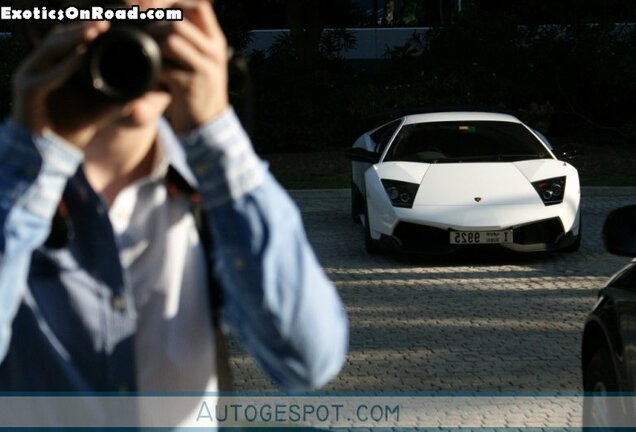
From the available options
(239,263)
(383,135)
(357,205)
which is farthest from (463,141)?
(239,263)

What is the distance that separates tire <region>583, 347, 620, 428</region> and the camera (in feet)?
10.5

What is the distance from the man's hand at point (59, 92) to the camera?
1582 mm

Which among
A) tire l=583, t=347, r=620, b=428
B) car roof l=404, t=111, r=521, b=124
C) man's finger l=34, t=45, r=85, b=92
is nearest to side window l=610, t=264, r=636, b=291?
tire l=583, t=347, r=620, b=428

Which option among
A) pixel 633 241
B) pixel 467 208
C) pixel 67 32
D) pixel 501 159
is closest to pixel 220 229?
pixel 67 32

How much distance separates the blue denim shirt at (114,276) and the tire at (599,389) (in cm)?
293

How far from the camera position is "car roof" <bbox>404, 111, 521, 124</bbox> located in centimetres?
1263

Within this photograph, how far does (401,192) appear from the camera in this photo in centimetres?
1161

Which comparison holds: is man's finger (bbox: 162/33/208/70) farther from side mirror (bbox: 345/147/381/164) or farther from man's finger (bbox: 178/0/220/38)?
side mirror (bbox: 345/147/381/164)

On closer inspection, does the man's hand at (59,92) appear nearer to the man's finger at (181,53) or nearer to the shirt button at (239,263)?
the man's finger at (181,53)

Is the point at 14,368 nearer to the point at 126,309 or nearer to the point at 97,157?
the point at 126,309

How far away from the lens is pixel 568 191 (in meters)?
11.5

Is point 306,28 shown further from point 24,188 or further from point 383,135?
point 24,188

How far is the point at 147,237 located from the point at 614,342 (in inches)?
120

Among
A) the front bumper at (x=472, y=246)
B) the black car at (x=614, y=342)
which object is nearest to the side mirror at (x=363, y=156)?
the front bumper at (x=472, y=246)
